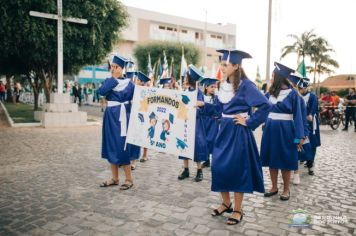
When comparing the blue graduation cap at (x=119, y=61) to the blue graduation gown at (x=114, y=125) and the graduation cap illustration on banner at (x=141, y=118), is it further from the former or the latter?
the graduation cap illustration on banner at (x=141, y=118)

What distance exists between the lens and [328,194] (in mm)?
5906

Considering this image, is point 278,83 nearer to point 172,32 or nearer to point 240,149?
point 240,149

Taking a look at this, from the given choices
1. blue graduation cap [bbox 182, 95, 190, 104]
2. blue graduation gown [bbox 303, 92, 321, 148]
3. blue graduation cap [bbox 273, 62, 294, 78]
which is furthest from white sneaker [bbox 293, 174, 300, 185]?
blue graduation cap [bbox 182, 95, 190, 104]

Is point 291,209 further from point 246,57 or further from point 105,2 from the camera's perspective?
point 105,2

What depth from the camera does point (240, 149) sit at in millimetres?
4359

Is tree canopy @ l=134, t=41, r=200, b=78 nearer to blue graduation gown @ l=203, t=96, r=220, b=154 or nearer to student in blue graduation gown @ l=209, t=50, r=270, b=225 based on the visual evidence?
blue graduation gown @ l=203, t=96, r=220, b=154

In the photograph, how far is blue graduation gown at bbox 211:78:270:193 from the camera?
4320 mm

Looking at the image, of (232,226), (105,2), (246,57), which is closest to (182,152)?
(232,226)

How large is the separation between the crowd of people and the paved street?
0.29 metres

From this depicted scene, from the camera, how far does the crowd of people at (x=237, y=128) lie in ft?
14.3

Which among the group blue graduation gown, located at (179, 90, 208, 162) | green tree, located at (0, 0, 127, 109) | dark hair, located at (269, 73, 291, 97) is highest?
green tree, located at (0, 0, 127, 109)

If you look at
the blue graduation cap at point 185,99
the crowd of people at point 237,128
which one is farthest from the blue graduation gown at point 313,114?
the blue graduation cap at point 185,99

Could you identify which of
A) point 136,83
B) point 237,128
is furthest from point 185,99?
point 136,83

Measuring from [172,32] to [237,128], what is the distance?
53.9m
